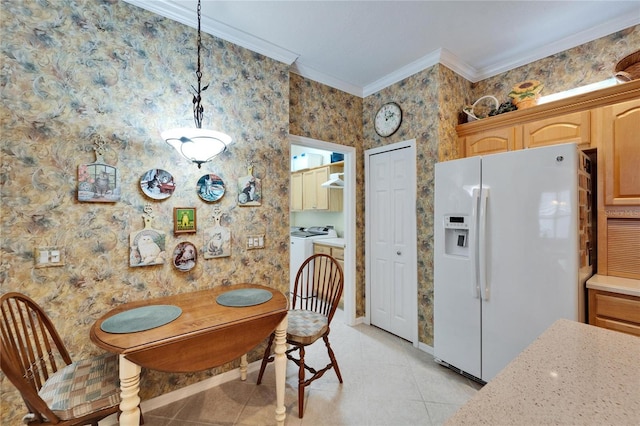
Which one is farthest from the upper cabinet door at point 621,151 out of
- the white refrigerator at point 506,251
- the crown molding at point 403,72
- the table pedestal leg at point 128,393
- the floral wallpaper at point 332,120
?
the table pedestal leg at point 128,393

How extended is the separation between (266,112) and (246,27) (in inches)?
24.5

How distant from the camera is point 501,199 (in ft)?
6.42

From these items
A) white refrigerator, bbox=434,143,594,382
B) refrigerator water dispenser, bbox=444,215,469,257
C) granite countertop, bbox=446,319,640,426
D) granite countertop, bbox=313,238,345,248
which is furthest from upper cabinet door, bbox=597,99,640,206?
granite countertop, bbox=313,238,345,248

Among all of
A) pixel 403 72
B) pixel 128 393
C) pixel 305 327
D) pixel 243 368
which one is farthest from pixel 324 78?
pixel 128 393

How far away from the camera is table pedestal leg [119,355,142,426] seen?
121 cm

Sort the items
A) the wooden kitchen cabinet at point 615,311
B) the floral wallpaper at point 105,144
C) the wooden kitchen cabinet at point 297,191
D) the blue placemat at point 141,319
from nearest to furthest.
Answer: the blue placemat at point 141,319
the floral wallpaper at point 105,144
the wooden kitchen cabinet at point 615,311
the wooden kitchen cabinet at point 297,191

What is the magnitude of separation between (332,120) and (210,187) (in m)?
1.57

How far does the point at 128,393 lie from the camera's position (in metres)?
1.23

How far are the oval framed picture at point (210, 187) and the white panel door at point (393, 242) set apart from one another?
5.67 feet

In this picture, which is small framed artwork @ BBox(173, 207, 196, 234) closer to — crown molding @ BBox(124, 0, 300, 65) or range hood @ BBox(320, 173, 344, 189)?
crown molding @ BBox(124, 0, 300, 65)

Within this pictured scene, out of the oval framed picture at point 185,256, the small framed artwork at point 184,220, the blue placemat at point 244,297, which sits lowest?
the blue placemat at point 244,297

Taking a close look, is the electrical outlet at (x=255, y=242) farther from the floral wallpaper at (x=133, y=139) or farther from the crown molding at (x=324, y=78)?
the crown molding at (x=324, y=78)

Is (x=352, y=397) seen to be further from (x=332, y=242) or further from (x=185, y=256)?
(x=332, y=242)

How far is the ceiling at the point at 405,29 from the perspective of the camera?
1.92 m
